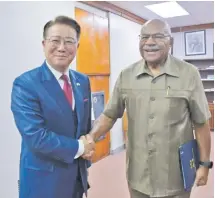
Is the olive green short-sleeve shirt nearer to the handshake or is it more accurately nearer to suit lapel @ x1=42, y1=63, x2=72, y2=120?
the handshake

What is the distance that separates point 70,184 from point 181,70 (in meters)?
0.90

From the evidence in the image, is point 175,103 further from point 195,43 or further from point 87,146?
point 195,43

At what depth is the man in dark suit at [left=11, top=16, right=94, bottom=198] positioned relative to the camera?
4.15 feet

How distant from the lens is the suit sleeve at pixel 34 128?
49.2 inches

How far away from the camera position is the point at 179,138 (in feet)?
4.82

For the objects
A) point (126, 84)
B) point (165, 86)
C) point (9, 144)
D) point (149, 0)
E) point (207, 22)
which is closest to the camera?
point (165, 86)

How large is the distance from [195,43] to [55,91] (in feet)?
21.6

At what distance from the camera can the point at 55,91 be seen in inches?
52.1

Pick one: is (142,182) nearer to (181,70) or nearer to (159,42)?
(181,70)

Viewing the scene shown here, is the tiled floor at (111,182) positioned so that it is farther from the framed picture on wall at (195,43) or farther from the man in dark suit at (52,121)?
the framed picture on wall at (195,43)

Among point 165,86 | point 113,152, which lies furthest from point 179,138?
point 113,152

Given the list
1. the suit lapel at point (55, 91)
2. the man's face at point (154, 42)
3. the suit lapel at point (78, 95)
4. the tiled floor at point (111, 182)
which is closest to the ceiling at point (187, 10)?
the tiled floor at point (111, 182)

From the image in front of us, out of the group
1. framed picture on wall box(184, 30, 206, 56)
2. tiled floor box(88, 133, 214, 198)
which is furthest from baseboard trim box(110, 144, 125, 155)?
framed picture on wall box(184, 30, 206, 56)

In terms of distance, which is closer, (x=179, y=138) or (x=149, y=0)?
(x=179, y=138)
